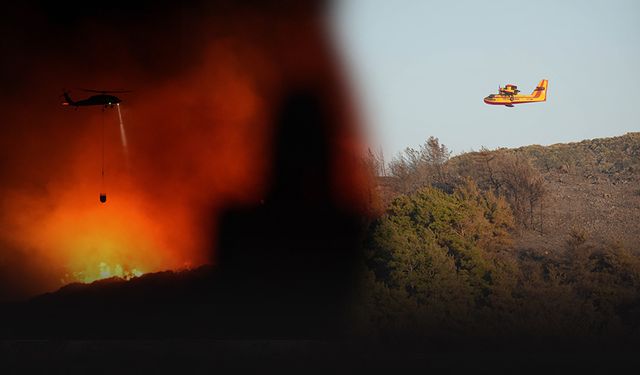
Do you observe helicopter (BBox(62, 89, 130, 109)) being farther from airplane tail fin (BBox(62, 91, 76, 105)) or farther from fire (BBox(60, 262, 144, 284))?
fire (BBox(60, 262, 144, 284))

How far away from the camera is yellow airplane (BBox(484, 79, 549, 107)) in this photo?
72562 mm

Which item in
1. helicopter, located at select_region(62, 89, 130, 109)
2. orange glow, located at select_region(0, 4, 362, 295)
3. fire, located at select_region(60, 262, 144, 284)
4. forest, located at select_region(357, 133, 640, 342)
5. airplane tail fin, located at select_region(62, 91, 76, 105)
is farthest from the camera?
forest, located at select_region(357, 133, 640, 342)

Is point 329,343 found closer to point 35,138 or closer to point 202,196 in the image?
point 202,196

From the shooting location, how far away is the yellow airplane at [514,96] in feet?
238

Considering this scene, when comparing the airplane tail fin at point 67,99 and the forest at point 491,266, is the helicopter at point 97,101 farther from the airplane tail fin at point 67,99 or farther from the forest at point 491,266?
the forest at point 491,266

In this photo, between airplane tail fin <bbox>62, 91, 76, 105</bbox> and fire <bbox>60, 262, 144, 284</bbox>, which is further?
fire <bbox>60, 262, 144, 284</bbox>

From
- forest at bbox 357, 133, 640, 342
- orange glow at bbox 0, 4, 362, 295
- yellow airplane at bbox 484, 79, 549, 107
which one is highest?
yellow airplane at bbox 484, 79, 549, 107

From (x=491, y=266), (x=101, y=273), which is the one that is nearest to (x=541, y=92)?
(x=491, y=266)

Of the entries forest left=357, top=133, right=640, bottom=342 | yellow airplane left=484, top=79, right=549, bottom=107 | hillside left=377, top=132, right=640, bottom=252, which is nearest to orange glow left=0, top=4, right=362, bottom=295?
forest left=357, top=133, right=640, bottom=342

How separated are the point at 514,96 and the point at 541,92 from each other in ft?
7.45

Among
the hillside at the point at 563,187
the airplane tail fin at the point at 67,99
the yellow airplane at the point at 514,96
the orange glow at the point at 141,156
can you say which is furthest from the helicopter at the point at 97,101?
the yellow airplane at the point at 514,96

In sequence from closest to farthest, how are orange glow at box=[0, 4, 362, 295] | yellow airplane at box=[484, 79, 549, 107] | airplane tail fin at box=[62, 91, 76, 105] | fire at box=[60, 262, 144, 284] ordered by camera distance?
airplane tail fin at box=[62, 91, 76, 105] → fire at box=[60, 262, 144, 284] → orange glow at box=[0, 4, 362, 295] → yellow airplane at box=[484, 79, 549, 107]

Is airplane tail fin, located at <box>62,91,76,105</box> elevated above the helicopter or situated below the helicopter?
above

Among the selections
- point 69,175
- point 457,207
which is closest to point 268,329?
point 69,175
